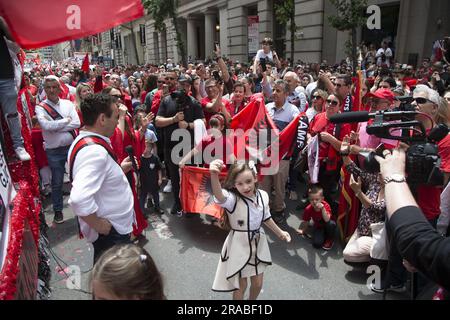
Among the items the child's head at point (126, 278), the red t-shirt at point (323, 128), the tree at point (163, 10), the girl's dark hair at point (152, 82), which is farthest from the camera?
the tree at point (163, 10)

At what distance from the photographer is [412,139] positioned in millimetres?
1717

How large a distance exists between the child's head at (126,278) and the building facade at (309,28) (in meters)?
15.4

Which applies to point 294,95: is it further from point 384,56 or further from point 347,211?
point 384,56

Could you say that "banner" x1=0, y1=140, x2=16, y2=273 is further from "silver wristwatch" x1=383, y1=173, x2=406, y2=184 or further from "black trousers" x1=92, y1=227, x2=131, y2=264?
"silver wristwatch" x1=383, y1=173, x2=406, y2=184

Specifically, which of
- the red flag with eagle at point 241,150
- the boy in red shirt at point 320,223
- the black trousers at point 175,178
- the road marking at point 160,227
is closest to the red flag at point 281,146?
the red flag with eagle at point 241,150

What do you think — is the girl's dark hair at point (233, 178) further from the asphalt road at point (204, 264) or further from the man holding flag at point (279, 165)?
the man holding flag at point (279, 165)

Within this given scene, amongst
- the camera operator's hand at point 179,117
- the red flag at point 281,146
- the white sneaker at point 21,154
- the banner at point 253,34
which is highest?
the banner at point 253,34

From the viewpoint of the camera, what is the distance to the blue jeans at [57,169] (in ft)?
16.6

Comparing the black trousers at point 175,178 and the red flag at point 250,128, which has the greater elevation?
the red flag at point 250,128

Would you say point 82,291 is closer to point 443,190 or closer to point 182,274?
point 182,274

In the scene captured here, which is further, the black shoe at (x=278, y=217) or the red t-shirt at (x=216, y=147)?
the black shoe at (x=278, y=217)

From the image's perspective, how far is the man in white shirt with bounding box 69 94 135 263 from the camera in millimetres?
2371

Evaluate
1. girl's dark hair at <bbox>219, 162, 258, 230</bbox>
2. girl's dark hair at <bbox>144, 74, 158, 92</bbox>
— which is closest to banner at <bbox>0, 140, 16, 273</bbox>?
girl's dark hair at <bbox>219, 162, 258, 230</bbox>

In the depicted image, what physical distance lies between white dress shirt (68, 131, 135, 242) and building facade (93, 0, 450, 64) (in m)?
14.7
